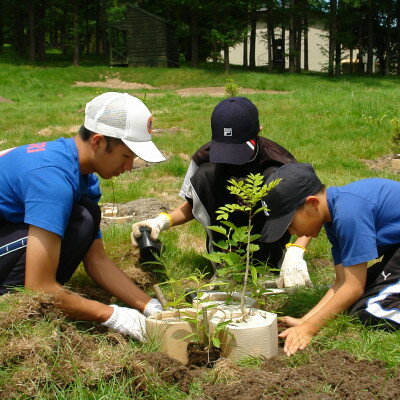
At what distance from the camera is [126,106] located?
2.71 m

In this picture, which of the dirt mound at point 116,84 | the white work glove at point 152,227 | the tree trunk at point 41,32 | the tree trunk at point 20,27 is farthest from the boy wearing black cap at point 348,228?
the tree trunk at point 20,27

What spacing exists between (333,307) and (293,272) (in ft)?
2.17

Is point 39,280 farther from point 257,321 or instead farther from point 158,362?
point 257,321

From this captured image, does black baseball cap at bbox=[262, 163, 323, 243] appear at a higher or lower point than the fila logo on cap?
lower

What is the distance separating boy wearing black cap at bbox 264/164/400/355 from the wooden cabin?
28.0 metres

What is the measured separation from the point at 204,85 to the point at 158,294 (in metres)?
21.4

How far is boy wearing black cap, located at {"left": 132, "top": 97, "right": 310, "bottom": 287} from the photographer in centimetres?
334

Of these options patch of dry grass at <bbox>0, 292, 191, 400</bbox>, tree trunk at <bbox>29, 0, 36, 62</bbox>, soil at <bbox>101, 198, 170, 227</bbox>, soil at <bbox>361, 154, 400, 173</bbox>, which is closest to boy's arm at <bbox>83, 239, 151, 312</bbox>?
patch of dry grass at <bbox>0, 292, 191, 400</bbox>

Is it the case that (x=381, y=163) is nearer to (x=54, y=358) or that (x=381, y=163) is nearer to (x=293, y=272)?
(x=293, y=272)

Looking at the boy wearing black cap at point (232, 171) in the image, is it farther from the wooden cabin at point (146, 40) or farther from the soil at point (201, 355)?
the wooden cabin at point (146, 40)

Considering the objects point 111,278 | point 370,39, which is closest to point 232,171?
point 111,278

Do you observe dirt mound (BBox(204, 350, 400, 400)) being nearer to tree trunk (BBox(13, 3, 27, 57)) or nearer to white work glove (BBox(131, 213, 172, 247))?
white work glove (BBox(131, 213, 172, 247))

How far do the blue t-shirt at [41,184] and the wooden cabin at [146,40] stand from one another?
27856 mm

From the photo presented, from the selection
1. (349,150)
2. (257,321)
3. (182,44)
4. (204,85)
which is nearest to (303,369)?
(257,321)
